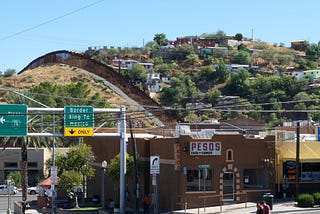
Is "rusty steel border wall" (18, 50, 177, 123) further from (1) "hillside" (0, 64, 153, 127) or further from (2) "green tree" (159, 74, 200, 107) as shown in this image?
(2) "green tree" (159, 74, 200, 107)

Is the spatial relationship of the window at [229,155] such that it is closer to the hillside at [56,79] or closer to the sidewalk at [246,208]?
the sidewalk at [246,208]

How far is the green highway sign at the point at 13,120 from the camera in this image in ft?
131

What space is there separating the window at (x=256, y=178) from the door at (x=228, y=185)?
1.16m

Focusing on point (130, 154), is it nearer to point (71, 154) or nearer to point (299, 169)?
point (71, 154)

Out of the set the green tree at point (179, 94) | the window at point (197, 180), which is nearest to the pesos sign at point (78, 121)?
the window at point (197, 180)

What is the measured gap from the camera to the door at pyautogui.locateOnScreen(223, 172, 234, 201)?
40.4 metres

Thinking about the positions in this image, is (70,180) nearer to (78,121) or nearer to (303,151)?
(78,121)

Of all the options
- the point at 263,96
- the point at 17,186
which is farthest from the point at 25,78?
the point at 17,186

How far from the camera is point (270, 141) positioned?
4184 centimetres

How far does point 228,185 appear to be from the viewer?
40.6 m

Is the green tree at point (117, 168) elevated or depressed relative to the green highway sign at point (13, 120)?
depressed

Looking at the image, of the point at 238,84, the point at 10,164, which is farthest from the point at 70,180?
the point at 238,84

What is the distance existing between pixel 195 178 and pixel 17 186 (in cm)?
4633

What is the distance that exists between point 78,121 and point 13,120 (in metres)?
3.97
